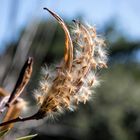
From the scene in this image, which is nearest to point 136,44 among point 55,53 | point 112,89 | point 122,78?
point 55,53

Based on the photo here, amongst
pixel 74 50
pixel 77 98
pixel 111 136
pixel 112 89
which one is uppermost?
pixel 74 50

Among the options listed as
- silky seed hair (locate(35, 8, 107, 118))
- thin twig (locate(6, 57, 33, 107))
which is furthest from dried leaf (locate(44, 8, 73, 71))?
thin twig (locate(6, 57, 33, 107))

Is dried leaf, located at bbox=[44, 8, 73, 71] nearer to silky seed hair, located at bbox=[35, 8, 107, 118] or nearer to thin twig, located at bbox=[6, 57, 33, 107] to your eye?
silky seed hair, located at bbox=[35, 8, 107, 118]

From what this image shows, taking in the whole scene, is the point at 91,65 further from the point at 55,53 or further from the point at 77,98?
the point at 55,53

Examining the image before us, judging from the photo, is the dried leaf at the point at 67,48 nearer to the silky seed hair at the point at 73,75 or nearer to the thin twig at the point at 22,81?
the silky seed hair at the point at 73,75

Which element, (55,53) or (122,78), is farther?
(55,53)

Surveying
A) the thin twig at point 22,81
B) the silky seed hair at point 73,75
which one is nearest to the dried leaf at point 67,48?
the silky seed hair at point 73,75

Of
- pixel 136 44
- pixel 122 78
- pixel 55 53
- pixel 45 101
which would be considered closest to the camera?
pixel 45 101

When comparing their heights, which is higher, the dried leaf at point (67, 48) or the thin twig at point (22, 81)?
the dried leaf at point (67, 48)
